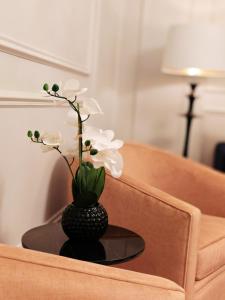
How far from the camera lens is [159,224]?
160 cm

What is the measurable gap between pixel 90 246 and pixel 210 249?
0.52 metres

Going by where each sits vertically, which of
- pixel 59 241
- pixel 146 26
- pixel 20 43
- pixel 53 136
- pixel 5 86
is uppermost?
pixel 146 26

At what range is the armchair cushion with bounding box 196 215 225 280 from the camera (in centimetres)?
160

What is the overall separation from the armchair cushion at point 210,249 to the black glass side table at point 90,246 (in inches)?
11.7

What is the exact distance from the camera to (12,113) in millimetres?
1530

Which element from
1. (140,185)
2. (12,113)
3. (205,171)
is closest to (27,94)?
(12,113)

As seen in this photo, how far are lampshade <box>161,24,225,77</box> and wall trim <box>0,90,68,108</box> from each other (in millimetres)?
985

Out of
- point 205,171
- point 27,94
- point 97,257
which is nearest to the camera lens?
point 97,257

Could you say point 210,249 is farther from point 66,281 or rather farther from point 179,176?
point 66,281

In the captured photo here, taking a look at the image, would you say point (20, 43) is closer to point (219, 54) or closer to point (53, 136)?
point (53, 136)

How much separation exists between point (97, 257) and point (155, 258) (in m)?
0.43

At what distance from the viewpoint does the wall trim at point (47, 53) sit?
4.68 ft

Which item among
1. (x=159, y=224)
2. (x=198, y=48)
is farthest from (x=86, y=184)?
(x=198, y=48)

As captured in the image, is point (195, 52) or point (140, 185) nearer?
point (140, 185)
